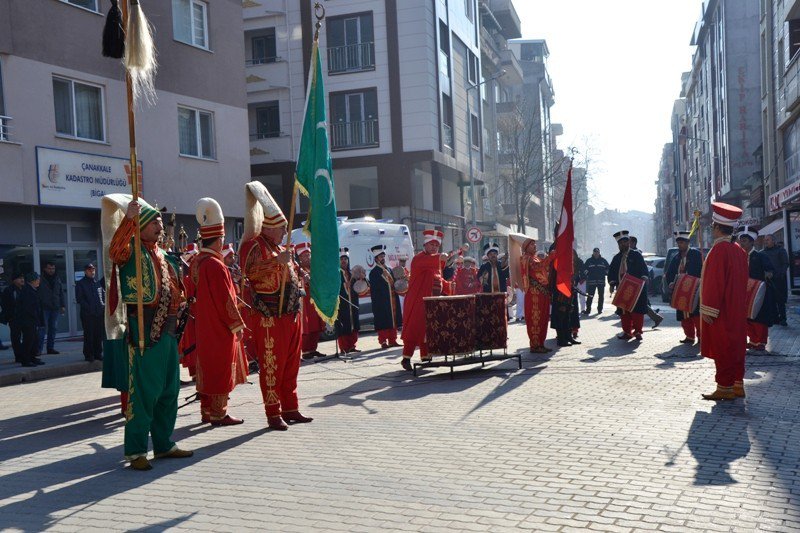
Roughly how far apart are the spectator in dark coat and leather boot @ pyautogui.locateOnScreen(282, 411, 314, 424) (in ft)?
32.6

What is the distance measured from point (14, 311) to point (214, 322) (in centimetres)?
898

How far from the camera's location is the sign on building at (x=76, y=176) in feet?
63.2

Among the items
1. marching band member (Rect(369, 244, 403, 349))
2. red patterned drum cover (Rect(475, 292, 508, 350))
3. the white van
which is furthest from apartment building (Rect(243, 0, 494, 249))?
red patterned drum cover (Rect(475, 292, 508, 350))

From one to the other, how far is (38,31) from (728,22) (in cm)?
3871

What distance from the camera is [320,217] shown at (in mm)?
8688

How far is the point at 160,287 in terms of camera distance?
274 inches

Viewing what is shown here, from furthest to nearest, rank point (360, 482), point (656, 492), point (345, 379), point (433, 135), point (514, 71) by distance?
1. point (514, 71)
2. point (433, 135)
3. point (345, 379)
4. point (360, 482)
5. point (656, 492)

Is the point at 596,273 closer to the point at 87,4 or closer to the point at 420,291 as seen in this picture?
the point at 420,291

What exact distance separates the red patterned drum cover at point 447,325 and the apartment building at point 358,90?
2331cm

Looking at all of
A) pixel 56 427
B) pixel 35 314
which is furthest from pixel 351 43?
pixel 56 427

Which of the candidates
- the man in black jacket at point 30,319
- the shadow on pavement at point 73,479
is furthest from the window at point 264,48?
the shadow on pavement at point 73,479

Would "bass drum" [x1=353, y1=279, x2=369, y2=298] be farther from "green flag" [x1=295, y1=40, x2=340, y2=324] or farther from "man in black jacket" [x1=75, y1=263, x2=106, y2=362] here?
"green flag" [x1=295, y1=40, x2=340, y2=324]

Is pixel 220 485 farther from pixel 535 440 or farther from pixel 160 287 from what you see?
pixel 535 440

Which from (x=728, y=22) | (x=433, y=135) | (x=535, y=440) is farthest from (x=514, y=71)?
(x=535, y=440)
